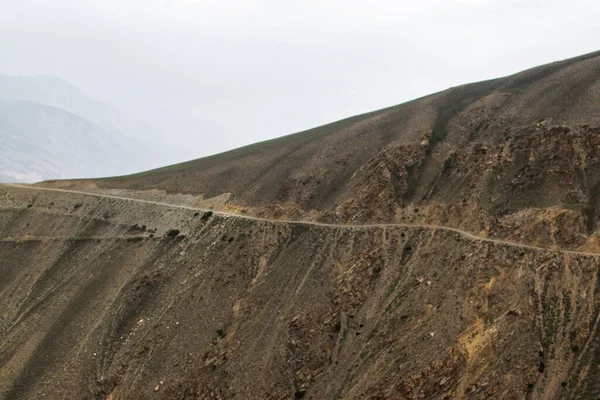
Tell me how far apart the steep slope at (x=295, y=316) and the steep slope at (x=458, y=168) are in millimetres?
3917

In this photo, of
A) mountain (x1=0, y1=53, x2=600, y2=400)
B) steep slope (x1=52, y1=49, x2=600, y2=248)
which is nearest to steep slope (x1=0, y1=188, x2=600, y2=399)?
mountain (x1=0, y1=53, x2=600, y2=400)

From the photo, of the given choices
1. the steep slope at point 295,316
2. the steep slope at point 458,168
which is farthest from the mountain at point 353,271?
the steep slope at point 458,168

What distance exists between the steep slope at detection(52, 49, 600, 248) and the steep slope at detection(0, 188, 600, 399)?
3.92m

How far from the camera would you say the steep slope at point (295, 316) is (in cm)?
4150

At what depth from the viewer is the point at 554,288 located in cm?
4378

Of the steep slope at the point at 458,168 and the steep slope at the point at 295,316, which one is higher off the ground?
the steep slope at the point at 458,168

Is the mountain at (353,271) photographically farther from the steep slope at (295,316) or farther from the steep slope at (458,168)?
the steep slope at (458,168)

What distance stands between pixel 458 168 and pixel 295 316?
28.5m

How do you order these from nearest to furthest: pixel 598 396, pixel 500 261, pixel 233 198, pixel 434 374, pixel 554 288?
pixel 598 396
pixel 434 374
pixel 554 288
pixel 500 261
pixel 233 198

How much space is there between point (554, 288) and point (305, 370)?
25093mm

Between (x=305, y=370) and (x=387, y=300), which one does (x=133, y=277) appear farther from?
(x=387, y=300)

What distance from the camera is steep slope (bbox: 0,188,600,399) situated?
41500 millimetres

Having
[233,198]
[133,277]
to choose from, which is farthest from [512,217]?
[133,277]

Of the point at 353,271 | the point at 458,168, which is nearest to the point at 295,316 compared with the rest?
the point at 353,271
